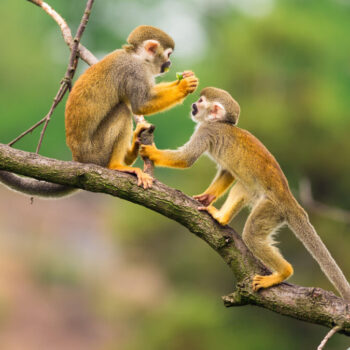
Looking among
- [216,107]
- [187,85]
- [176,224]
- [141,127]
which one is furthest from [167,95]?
[176,224]

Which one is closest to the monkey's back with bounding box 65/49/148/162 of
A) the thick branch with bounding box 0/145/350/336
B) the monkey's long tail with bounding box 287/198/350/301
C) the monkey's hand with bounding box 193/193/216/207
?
the thick branch with bounding box 0/145/350/336

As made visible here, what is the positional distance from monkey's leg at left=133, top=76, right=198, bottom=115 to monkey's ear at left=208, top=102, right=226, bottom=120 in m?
0.41

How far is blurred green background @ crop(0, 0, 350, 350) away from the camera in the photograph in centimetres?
1108

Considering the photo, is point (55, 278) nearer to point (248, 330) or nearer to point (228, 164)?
point (248, 330)

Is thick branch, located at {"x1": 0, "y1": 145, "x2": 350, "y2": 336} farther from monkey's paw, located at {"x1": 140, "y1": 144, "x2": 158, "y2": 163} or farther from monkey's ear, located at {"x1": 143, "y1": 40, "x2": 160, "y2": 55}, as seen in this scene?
monkey's ear, located at {"x1": 143, "y1": 40, "x2": 160, "y2": 55}

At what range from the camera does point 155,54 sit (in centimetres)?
480

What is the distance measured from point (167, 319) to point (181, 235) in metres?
1.69

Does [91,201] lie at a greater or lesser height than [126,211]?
greater

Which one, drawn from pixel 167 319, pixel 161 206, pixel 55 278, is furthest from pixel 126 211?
pixel 161 206

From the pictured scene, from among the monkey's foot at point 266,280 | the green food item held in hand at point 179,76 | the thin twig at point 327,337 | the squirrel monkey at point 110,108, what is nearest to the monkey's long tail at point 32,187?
the squirrel monkey at point 110,108

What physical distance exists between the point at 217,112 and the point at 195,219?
3.97 feet

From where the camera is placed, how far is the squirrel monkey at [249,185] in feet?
13.6

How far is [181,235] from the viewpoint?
1245 cm

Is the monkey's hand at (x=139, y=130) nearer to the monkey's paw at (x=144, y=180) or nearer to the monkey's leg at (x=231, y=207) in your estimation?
the monkey's paw at (x=144, y=180)
